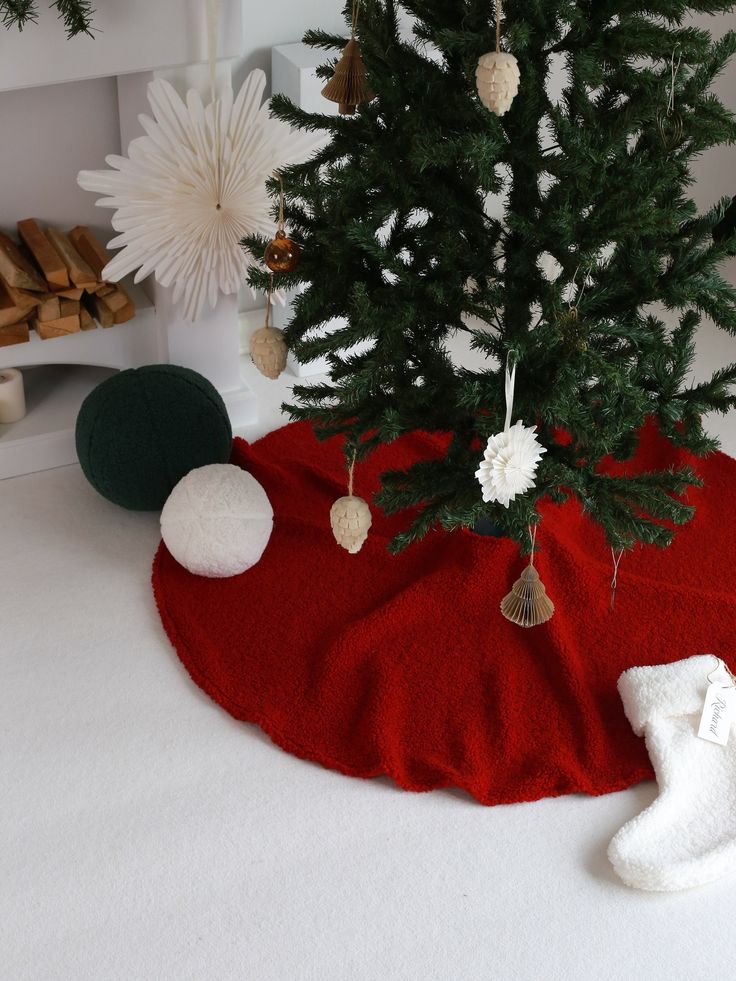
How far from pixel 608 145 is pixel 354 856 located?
3.46 ft

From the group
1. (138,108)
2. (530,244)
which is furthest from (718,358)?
(138,108)

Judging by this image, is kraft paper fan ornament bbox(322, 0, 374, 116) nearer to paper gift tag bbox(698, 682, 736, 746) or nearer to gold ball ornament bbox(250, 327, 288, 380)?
A: gold ball ornament bbox(250, 327, 288, 380)

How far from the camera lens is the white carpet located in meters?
1.62

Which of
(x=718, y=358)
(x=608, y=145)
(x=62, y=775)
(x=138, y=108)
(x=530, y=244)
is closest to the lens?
(x=608, y=145)

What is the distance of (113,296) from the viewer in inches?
93.7

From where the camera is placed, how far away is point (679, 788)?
1.79 metres

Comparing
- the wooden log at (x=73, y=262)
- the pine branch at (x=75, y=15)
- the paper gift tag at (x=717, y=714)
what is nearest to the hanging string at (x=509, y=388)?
the paper gift tag at (x=717, y=714)

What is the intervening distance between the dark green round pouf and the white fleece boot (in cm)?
91

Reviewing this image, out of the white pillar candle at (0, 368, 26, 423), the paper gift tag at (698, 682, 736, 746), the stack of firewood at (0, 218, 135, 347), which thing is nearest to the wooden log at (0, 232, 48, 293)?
the stack of firewood at (0, 218, 135, 347)

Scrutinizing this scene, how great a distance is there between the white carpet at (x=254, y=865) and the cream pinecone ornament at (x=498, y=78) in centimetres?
98

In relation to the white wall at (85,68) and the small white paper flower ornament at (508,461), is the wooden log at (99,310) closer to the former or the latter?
the white wall at (85,68)

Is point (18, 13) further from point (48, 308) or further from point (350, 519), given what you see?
point (350, 519)

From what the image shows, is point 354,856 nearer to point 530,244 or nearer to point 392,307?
point 392,307

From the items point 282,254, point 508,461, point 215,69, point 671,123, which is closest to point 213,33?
point 215,69
